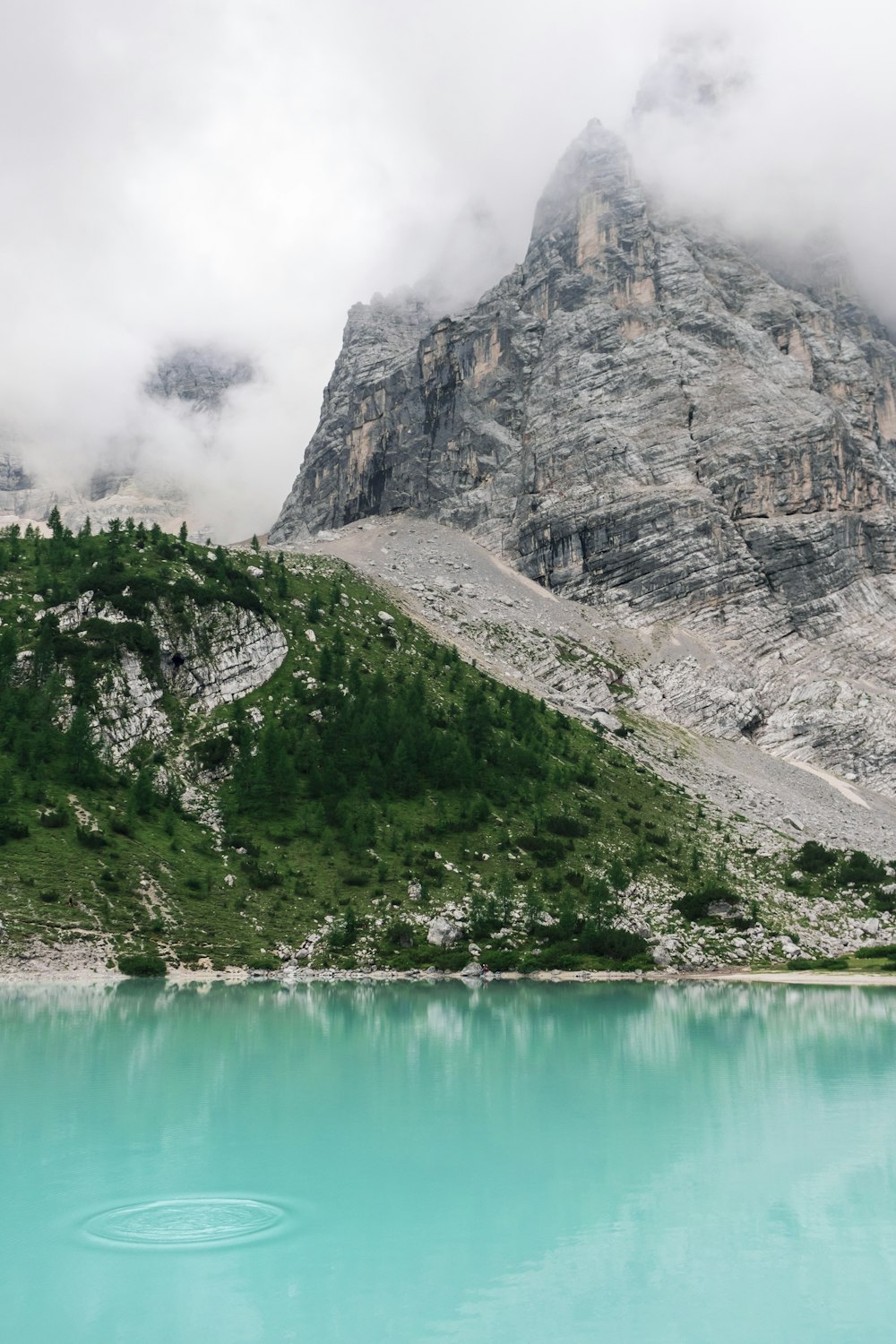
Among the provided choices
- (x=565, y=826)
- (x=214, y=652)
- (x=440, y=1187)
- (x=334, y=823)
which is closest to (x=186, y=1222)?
(x=440, y=1187)

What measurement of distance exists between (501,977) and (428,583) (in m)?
91.1

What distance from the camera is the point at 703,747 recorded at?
117250mm

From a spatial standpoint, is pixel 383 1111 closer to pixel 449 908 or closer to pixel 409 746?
pixel 449 908

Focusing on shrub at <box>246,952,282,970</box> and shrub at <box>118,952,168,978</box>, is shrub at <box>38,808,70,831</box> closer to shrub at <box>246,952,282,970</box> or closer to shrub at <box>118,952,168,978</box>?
shrub at <box>118,952,168,978</box>

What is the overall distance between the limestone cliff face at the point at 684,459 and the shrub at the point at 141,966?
8078 centimetres

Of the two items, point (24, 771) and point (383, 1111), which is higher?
point (24, 771)

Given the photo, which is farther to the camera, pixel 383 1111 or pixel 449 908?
pixel 449 908

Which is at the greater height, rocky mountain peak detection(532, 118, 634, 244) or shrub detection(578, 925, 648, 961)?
rocky mountain peak detection(532, 118, 634, 244)

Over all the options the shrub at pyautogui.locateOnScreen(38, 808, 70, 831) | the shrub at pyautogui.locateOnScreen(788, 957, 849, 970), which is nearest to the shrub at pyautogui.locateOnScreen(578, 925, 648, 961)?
the shrub at pyautogui.locateOnScreen(788, 957, 849, 970)

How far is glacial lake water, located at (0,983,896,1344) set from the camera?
48.9 feet

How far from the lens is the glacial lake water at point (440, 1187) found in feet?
48.9

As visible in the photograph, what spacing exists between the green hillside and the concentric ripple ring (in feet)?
149

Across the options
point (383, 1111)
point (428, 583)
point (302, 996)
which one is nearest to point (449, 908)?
point (302, 996)

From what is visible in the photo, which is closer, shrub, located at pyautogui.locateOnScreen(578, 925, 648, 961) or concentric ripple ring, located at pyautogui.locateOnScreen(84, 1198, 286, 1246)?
concentric ripple ring, located at pyautogui.locateOnScreen(84, 1198, 286, 1246)
